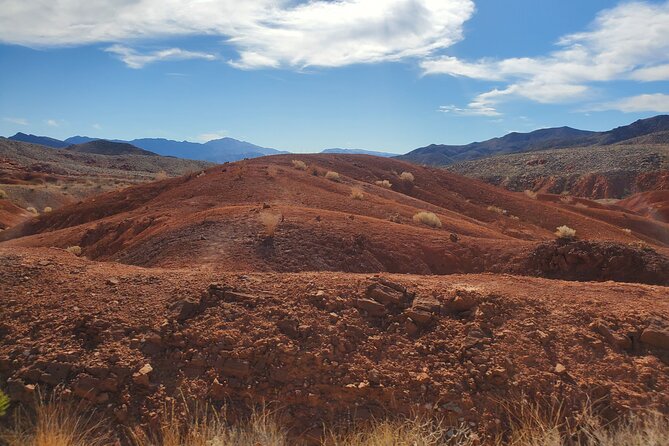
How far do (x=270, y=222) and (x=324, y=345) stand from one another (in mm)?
8306

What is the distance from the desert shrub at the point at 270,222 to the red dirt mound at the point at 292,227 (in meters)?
0.06

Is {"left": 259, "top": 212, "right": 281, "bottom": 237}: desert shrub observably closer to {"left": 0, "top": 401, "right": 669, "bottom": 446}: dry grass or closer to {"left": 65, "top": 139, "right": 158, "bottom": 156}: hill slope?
{"left": 0, "top": 401, "right": 669, "bottom": 446}: dry grass

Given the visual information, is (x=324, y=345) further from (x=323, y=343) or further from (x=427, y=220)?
(x=427, y=220)

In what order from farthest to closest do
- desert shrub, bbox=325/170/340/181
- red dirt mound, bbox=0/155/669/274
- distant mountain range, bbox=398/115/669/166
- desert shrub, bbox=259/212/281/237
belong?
distant mountain range, bbox=398/115/669/166, desert shrub, bbox=325/170/340/181, desert shrub, bbox=259/212/281/237, red dirt mound, bbox=0/155/669/274

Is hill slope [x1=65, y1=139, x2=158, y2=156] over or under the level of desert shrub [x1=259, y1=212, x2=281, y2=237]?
over

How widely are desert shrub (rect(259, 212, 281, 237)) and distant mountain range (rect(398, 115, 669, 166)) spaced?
12262 centimetres

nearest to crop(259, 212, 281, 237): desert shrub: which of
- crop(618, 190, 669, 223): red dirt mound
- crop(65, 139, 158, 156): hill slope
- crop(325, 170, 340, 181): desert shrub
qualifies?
crop(325, 170, 340, 181): desert shrub

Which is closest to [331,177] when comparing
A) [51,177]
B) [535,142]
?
[51,177]

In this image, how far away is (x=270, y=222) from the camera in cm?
1327

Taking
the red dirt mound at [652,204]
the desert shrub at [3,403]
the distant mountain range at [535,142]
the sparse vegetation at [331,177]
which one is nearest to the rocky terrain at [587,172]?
the red dirt mound at [652,204]

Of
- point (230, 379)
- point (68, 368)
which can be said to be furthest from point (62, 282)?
point (230, 379)

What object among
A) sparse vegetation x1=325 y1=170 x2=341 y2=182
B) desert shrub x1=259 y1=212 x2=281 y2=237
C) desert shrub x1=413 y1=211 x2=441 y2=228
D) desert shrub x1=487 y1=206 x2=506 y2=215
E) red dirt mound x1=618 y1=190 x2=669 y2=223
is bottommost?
red dirt mound x1=618 y1=190 x2=669 y2=223

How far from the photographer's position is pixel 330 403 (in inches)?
186

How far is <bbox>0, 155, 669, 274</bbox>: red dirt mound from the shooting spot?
12.3 m
